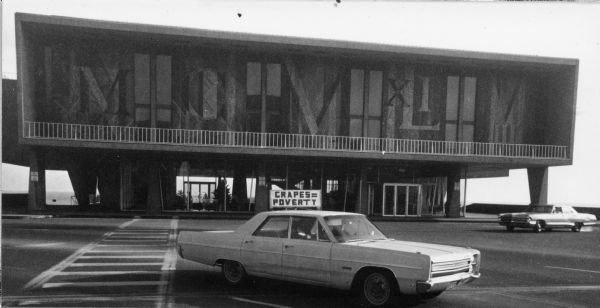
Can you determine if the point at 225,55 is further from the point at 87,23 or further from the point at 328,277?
the point at 328,277

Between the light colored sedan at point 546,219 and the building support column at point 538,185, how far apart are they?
7.64 metres

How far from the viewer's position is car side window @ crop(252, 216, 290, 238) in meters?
7.93

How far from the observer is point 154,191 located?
2798cm

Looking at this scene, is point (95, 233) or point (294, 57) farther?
point (294, 57)

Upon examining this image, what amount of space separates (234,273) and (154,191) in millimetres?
20976

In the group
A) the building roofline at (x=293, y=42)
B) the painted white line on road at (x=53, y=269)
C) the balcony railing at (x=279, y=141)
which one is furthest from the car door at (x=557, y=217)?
the painted white line on road at (x=53, y=269)

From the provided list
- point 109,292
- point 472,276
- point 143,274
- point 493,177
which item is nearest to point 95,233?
point 143,274

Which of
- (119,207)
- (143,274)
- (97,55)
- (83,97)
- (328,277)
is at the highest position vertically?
(97,55)

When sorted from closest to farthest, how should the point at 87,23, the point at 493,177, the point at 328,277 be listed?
the point at 328,277 → the point at 87,23 → the point at 493,177

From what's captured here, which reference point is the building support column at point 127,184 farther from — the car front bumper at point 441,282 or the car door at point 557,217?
the car front bumper at point 441,282

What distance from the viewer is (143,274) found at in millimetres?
9336

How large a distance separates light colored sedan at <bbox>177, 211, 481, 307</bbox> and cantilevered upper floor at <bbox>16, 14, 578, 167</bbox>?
18688 millimetres

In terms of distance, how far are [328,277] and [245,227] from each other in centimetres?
190

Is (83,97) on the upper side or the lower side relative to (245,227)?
upper
